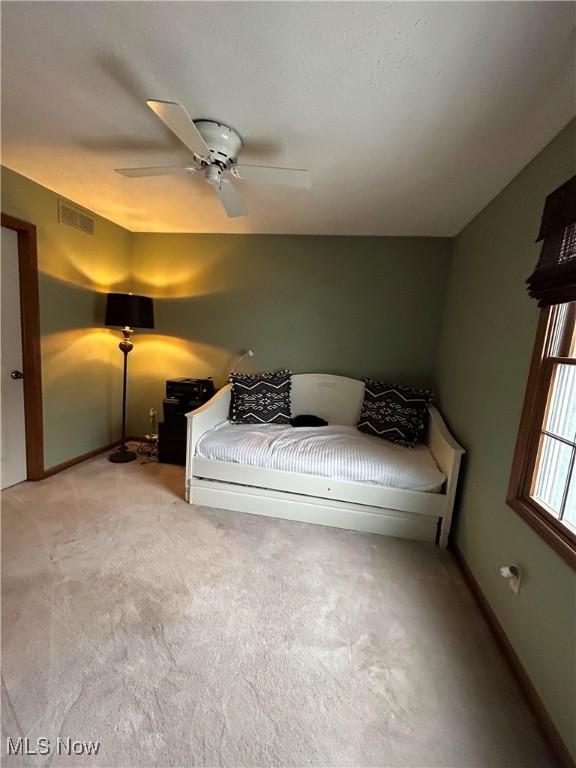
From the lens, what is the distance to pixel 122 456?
310cm

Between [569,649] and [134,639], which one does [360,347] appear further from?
[134,639]

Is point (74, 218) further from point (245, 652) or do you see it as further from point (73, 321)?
point (245, 652)

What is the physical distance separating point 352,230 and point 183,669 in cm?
313

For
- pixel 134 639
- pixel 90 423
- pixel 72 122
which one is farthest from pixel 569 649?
pixel 90 423

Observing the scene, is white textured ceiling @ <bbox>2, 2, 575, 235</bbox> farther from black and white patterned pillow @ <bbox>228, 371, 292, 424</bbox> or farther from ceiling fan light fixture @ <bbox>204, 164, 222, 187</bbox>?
black and white patterned pillow @ <bbox>228, 371, 292, 424</bbox>

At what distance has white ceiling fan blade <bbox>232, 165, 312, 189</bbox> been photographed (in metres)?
1.53

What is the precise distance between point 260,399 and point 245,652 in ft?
6.23

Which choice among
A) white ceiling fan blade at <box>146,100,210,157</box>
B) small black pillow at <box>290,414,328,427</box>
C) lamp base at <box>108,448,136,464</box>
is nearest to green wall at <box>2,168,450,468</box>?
lamp base at <box>108,448,136,464</box>

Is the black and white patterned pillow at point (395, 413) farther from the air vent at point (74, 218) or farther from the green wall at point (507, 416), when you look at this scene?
the air vent at point (74, 218)

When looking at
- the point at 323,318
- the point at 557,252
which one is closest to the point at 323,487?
the point at 323,318

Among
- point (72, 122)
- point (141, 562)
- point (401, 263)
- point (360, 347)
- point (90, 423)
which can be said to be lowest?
point (141, 562)

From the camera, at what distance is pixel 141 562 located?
1795mm

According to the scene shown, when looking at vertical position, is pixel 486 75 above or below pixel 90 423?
above

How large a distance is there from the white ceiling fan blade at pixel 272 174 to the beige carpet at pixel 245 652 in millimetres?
2087
